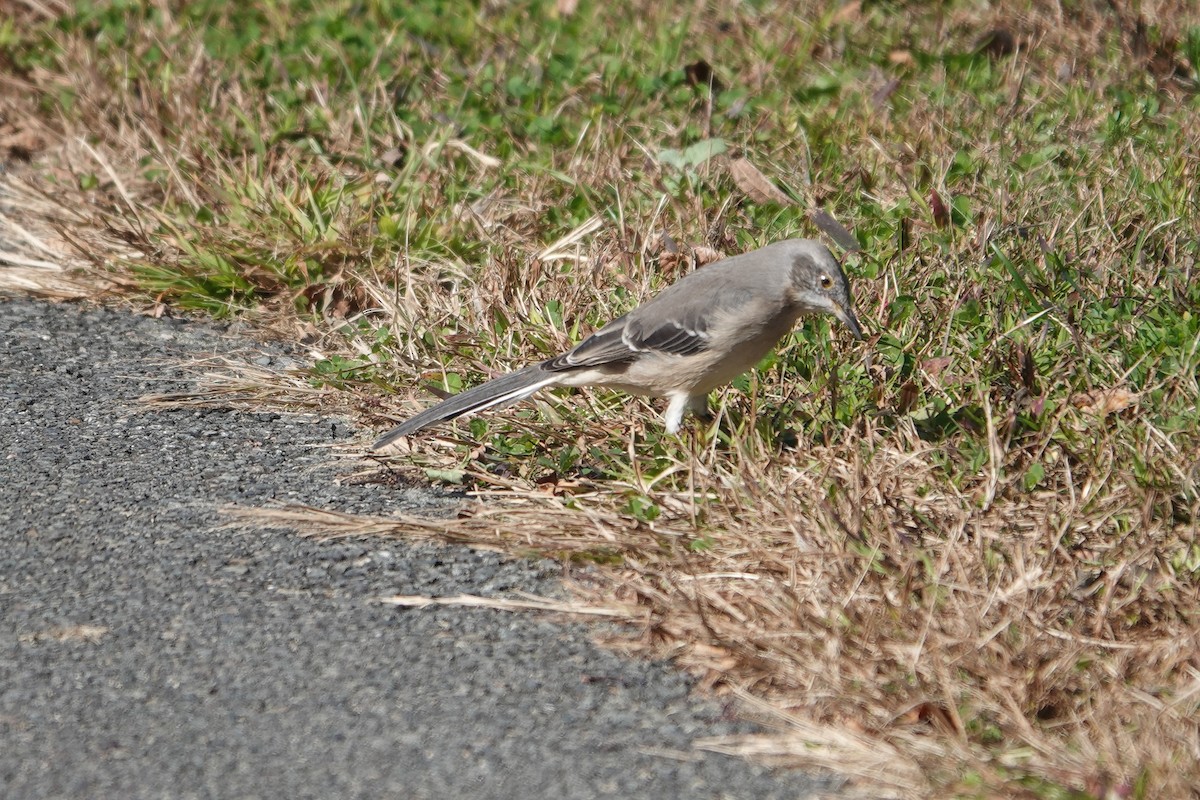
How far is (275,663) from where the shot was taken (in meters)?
4.04

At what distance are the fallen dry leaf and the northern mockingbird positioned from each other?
1482 millimetres

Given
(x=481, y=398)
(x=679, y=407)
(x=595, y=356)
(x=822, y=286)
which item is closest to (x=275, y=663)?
(x=481, y=398)

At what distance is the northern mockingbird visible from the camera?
5.23 metres

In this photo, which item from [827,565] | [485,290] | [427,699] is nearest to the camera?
[427,699]

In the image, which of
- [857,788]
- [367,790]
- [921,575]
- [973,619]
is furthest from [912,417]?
[367,790]

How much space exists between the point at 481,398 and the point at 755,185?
227 cm

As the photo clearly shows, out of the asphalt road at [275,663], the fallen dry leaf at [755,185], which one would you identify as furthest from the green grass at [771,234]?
the asphalt road at [275,663]

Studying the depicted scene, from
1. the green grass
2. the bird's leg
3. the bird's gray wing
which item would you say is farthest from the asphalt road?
the bird's leg

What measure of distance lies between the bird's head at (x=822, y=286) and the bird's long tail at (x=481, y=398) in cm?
96

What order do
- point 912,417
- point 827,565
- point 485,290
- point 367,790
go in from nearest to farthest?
point 367,790
point 827,565
point 912,417
point 485,290

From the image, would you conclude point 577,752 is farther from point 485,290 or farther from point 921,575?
point 485,290

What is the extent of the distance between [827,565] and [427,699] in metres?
1.21

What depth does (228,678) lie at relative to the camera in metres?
3.96

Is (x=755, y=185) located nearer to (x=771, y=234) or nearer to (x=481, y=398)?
(x=771, y=234)
